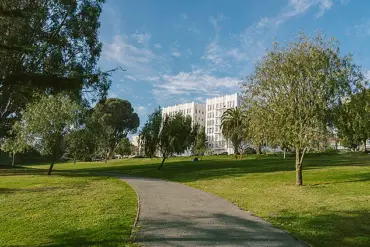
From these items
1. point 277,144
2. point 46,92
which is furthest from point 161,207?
point 277,144

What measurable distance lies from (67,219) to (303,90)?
13.9 m

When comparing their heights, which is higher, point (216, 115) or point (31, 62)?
point (216, 115)

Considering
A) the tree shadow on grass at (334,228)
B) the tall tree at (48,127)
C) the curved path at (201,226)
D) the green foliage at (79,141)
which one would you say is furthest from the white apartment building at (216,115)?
the tree shadow on grass at (334,228)

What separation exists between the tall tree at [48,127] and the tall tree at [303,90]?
16455 millimetres

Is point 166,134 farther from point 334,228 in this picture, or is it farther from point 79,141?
point 334,228

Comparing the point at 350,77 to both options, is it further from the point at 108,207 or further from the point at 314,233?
the point at 108,207

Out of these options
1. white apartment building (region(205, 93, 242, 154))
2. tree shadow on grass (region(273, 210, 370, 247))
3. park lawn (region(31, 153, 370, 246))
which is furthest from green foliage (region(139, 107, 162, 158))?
white apartment building (region(205, 93, 242, 154))

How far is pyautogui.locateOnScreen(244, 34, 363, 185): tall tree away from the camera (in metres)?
18.3

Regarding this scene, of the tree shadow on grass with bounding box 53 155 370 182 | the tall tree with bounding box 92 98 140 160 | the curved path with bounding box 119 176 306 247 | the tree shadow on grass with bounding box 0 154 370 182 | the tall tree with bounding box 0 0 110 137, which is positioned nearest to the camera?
the tall tree with bounding box 0 0 110 137

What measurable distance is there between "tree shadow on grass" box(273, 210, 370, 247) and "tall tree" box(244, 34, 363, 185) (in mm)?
7155

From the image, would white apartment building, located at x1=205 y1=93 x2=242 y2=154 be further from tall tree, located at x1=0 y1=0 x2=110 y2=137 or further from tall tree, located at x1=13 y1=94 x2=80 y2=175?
tall tree, located at x1=0 y1=0 x2=110 y2=137

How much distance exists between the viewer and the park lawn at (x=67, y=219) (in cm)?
867

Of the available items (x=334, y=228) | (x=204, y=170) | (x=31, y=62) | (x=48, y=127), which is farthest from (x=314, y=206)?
(x=48, y=127)

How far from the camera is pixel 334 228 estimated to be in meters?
9.90
